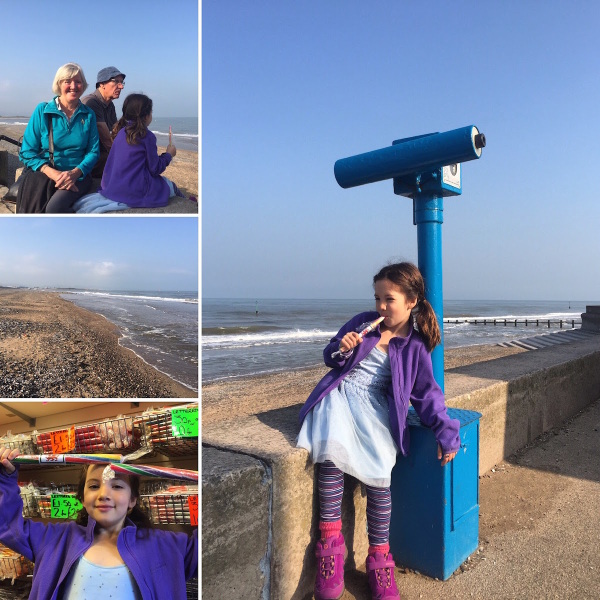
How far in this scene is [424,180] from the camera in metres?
2.80

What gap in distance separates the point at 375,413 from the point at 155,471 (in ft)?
4.58

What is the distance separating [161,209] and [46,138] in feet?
1.02

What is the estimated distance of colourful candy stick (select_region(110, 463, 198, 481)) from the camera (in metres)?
1.23

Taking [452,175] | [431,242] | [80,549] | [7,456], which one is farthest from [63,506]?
[452,175]

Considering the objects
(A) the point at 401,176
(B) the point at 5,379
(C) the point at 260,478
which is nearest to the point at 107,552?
(B) the point at 5,379

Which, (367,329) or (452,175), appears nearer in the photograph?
(367,329)

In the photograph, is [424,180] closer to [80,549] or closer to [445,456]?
[445,456]

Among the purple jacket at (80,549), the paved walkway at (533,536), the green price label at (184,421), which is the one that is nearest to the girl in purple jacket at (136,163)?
the green price label at (184,421)

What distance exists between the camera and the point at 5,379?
3.69ft

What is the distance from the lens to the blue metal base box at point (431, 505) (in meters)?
2.61

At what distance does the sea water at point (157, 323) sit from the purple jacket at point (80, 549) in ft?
1.52

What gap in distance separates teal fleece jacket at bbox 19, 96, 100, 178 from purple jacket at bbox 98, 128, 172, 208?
0.17 feet

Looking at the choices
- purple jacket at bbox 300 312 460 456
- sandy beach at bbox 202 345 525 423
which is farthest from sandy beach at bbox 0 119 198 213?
sandy beach at bbox 202 345 525 423

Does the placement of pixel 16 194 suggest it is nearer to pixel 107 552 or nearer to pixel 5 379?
pixel 5 379
